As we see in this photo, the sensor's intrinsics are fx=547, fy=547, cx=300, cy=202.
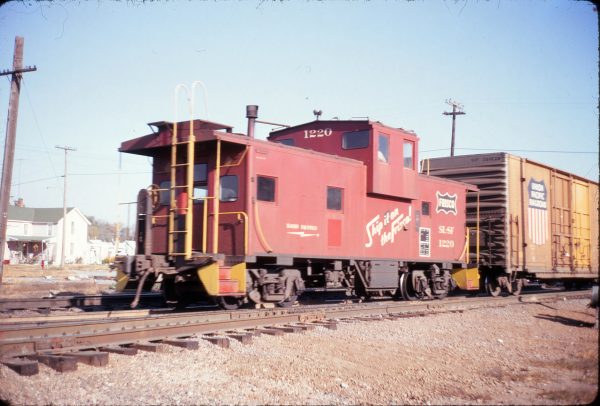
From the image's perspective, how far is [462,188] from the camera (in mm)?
16453

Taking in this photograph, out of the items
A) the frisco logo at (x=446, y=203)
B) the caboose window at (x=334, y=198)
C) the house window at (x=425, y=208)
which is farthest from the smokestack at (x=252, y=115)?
the frisco logo at (x=446, y=203)

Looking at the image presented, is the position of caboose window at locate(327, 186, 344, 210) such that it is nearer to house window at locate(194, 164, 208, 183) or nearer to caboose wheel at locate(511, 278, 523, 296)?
house window at locate(194, 164, 208, 183)

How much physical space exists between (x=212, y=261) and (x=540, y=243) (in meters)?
12.2

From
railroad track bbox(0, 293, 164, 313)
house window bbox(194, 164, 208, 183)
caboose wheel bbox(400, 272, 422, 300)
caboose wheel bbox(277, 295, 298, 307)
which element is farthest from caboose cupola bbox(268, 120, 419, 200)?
railroad track bbox(0, 293, 164, 313)

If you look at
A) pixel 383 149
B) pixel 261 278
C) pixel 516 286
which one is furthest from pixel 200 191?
pixel 516 286

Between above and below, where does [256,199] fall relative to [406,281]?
above

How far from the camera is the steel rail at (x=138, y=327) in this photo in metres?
6.64

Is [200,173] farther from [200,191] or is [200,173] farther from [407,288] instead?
[407,288]

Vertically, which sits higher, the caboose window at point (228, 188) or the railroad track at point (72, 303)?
the caboose window at point (228, 188)

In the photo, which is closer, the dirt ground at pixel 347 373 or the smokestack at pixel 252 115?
the dirt ground at pixel 347 373

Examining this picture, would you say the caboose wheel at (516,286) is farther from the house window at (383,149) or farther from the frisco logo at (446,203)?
the house window at (383,149)

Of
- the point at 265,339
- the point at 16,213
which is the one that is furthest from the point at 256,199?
the point at 16,213

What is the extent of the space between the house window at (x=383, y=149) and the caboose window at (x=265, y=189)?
3.27m

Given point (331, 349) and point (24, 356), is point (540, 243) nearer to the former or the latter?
point (331, 349)
